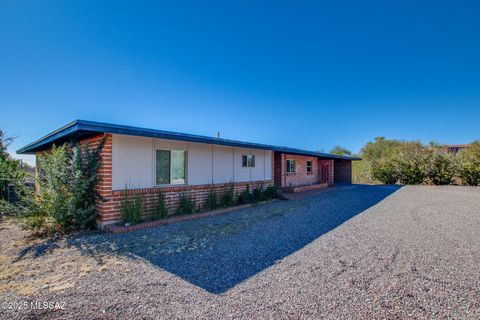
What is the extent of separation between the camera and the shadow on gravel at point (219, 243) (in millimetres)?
3436

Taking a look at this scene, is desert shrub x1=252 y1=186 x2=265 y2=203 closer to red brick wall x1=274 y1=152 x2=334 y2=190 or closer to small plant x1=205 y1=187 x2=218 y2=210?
small plant x1=205 y1=187 x2=218 y2=210

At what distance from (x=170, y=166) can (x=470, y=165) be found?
19.3 m

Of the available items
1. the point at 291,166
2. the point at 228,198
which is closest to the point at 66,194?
the point at 228,198

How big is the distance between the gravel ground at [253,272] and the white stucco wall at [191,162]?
1614 mm

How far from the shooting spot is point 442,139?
769 inches

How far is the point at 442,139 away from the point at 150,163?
23618mm

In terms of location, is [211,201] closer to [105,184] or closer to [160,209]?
[160,209]

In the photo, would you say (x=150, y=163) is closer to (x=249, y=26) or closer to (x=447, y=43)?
(x=249, y=26)

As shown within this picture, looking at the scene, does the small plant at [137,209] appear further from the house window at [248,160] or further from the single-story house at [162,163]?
the house window at [248,160]

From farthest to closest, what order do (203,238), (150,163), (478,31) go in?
(478,31) < (150,163) < (203,238)

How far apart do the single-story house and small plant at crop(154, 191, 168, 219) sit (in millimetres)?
147

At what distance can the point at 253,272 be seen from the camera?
336 centimetres

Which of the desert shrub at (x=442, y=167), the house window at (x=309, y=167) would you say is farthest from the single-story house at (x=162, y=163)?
the desert shrub at (x=442, y=167)

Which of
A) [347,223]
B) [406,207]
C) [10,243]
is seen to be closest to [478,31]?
[406,207]
